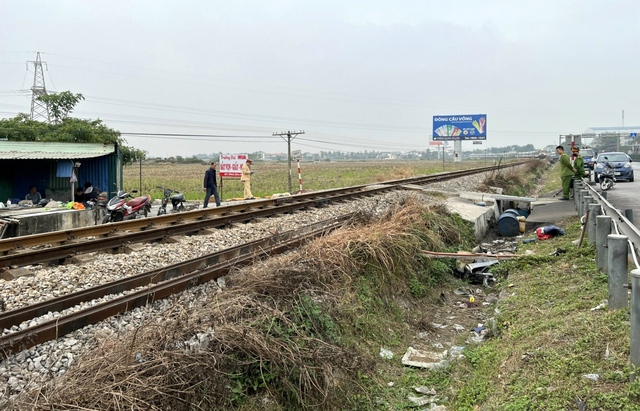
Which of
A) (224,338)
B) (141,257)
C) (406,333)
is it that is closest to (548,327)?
(406,333)

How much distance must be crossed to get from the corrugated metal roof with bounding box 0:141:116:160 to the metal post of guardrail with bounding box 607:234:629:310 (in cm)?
1600

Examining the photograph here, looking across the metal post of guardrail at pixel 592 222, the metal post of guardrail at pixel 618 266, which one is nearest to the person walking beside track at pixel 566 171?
the metal post of guardrail at pixel 592 222

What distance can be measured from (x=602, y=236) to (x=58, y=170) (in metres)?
16.8

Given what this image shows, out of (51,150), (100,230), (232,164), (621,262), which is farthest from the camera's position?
(232,164)

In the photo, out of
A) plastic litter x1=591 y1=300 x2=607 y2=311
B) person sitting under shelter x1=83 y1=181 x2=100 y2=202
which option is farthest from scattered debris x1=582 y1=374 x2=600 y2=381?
person sitting under shelter x1=83 y1=181 x2=100 y2=202

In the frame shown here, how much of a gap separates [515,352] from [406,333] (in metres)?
2.32

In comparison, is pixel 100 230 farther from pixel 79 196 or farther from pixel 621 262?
pixel 621 262

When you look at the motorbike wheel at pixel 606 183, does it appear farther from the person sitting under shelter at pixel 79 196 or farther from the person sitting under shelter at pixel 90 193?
the person sitting under shelter at pixel 79 196

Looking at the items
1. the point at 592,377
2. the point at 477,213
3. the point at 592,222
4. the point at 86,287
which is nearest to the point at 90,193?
the point at 86,287

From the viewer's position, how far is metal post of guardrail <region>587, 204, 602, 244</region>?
7516 mm

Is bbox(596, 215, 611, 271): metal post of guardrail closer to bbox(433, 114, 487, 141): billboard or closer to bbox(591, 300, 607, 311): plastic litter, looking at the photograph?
bbox(591, 300, 607, 311): plastic litter

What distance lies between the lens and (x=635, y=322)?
3.28 m

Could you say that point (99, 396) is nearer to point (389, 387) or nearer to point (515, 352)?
point (389, 387)

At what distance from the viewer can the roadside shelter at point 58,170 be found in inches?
675
